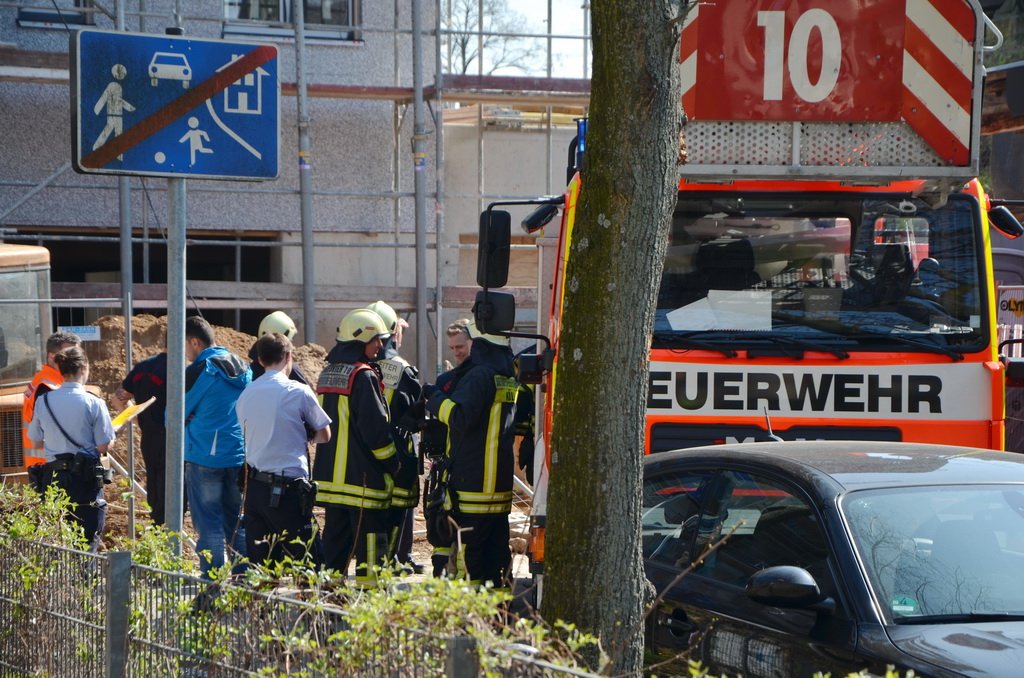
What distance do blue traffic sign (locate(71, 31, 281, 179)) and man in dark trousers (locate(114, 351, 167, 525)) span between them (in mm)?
4120

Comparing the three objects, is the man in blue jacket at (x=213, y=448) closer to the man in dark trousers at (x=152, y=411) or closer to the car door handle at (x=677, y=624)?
the man in dark trousers at (x=152, y=411)

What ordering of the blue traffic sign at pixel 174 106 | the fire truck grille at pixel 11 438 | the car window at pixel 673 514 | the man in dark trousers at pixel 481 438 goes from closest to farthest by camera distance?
the blue traffic sign at pixel 174 106 → the car window at pixel 673 514 → the man in dark trousers at pixel 481 438 → the fire truck grille at pixel 11 438

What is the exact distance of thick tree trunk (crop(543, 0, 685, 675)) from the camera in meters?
3.48

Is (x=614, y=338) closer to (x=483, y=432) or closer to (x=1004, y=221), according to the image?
(x=1004, y=221)

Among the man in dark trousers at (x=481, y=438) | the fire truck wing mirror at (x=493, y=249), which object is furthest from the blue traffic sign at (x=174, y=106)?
the man in dark trousers at (x=481, y=438)

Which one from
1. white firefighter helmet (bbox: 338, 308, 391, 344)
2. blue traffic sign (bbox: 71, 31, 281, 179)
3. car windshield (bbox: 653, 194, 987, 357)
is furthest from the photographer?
white firefighter helmet (bbox: 338, 308, 391, 344)

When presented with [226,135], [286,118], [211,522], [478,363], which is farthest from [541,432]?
[286,118]

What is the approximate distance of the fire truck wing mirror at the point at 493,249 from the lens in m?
6.36

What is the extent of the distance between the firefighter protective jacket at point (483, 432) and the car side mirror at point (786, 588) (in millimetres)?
3284

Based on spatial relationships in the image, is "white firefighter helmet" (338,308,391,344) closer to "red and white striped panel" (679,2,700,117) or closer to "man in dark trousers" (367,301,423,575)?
"man in dark trousers" (367,301,423,575)

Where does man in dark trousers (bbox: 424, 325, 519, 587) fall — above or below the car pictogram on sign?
below

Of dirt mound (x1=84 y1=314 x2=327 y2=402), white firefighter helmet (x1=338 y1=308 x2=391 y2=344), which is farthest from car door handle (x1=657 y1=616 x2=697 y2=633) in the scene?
dirt mound (x1=84 y1=314 x2=327 y2=402)

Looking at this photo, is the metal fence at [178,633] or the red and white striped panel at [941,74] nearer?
the metal fence at [178,633]

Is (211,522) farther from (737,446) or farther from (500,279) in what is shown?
(737,446)
